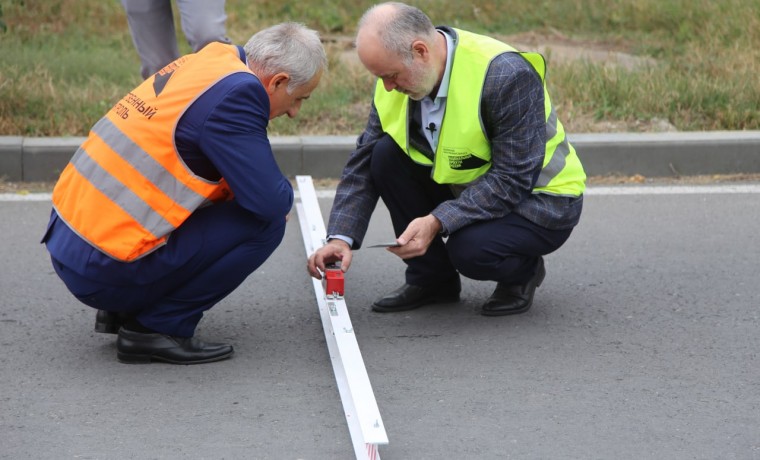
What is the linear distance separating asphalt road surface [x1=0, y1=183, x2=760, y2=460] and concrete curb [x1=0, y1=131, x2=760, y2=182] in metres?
1.19

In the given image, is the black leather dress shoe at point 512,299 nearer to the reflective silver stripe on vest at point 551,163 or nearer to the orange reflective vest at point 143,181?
the reflective silver stripe on vest at point 551,163

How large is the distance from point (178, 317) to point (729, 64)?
4.79m

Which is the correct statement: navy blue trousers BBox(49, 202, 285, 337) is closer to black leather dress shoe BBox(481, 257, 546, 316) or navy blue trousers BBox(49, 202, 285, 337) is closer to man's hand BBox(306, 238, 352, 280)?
man's hand BBox(306, 238, 352, 280)

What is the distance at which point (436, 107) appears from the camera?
3.96m

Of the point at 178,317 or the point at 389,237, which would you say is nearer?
the point at 178,317

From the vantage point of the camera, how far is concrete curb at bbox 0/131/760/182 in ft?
20.6

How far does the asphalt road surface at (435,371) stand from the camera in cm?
A: 332

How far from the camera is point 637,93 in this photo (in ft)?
22.8

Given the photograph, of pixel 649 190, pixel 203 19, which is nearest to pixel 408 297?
pixel 203 19

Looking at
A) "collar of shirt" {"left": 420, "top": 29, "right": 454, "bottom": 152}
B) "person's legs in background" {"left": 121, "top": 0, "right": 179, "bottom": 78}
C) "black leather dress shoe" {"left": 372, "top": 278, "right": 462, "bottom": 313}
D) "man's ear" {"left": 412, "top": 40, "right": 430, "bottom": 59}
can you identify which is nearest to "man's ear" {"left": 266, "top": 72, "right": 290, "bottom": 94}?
"man's ear" {"left": 412, "top": 40, "right": 430, "bottom": 59}

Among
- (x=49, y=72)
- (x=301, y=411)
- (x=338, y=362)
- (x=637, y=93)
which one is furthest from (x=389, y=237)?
(x=49, y=72)

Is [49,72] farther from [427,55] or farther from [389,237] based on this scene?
[427,55]

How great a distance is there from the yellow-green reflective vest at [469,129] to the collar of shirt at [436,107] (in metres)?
0.03

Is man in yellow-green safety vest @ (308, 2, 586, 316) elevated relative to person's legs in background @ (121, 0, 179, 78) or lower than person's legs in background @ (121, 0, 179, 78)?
elevated
